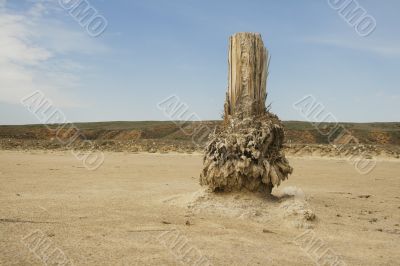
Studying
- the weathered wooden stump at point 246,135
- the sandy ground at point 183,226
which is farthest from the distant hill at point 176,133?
the weathered wooden stump at point 246,135

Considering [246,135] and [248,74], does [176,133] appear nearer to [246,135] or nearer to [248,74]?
[248,74]

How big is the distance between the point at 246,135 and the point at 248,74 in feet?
3.44

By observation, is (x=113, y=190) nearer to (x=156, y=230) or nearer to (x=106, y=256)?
(x=156, y=230)

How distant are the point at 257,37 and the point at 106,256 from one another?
4.60 metres

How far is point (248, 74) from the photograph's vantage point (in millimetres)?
7664

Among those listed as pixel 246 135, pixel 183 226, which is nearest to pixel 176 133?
pixel 246 135

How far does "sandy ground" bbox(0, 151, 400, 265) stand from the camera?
16.1 feet

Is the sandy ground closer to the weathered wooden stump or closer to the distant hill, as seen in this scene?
the weathered wooden stump

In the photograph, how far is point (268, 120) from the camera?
7.71 meters

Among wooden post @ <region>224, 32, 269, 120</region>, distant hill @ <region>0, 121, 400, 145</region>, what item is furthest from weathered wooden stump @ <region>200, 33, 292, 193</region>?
distant hill @ <region>0, 121, 400, 145</region>

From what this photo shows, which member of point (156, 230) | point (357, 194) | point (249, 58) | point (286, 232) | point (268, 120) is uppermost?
point (249, 58)

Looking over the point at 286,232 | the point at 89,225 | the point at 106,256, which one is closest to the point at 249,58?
the point at 286,232

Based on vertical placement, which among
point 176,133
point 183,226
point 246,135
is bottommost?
point 176,133

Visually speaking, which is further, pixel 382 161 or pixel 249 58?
pixel 382 161
